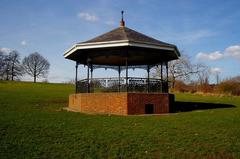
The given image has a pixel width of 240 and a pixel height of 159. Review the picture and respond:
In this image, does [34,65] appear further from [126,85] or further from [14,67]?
[126,85]

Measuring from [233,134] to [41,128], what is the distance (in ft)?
22.7

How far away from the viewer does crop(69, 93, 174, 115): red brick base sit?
16297mm

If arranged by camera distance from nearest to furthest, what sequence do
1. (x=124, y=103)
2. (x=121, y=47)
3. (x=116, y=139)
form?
(x=116, y=139)
(x=124, y=103)
(x=121, y=47)

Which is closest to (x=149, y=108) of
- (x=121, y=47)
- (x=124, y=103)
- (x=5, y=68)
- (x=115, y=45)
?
(x=124, y=103)

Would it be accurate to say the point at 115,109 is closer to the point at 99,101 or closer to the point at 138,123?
the point at 99,101

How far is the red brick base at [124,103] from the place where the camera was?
53.5 feet

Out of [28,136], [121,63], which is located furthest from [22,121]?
[121,63]

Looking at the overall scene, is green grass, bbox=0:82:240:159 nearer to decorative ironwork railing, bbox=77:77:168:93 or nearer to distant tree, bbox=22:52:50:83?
decorative ironwork railing, bbox=77:77:168:93

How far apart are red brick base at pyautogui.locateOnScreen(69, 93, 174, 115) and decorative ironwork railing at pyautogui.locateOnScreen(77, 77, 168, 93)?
735 millimetres

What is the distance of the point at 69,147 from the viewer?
905 cm

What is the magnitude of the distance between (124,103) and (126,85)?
3.68ft

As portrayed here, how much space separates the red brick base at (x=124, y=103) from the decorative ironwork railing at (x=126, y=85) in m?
0.74

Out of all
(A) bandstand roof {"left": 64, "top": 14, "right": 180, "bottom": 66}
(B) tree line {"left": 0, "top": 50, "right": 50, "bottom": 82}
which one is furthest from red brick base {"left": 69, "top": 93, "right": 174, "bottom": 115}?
(B) tree line {"left": 0, "top": 50, "right": 50, "bottom": 82}

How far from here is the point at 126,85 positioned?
16844 millimetres
